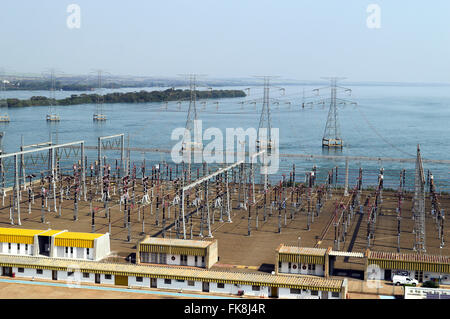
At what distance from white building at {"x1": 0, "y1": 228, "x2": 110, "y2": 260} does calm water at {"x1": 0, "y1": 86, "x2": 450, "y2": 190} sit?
15.6 m

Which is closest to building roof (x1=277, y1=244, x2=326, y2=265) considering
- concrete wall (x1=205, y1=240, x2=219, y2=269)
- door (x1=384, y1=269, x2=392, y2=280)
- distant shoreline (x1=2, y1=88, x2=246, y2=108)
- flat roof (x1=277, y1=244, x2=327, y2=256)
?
flat roof (x1=277, y1=244, x2=327, y2=256)

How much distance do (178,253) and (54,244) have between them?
7.77ft

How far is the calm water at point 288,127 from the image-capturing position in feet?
111

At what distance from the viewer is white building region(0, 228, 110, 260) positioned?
1188 centimetres

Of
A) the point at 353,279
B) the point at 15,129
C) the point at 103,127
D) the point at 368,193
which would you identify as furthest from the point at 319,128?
the point at 353,279

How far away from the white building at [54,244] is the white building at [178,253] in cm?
79

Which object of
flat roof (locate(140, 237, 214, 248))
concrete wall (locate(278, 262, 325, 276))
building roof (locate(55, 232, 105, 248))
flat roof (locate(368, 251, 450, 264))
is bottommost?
concrete wall (locate(278, 262, 325, 276))

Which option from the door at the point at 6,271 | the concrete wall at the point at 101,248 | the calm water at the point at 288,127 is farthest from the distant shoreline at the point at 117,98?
the door at the point at 6,271

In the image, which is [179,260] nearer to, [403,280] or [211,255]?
[211,255]

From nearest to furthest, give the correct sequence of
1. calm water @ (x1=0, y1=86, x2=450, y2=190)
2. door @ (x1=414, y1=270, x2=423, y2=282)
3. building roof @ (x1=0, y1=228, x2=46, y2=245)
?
door @ (x1=414, y1=270, x2=423, y2=282), building roof @ (x1=0, y1=228, x2=46, y2=245), calm water @ (x1=0, y1=86, x2=450, y2=190)

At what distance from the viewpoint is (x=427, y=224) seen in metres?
15.8

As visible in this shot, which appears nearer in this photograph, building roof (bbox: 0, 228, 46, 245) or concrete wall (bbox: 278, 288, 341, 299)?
concrete wall (bbox: 278, 288, 341, 299)

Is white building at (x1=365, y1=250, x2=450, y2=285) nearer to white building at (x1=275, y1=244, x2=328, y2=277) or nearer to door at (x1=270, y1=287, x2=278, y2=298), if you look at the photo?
white building at (x1=275, y1=244, x2=328, y2=277)
